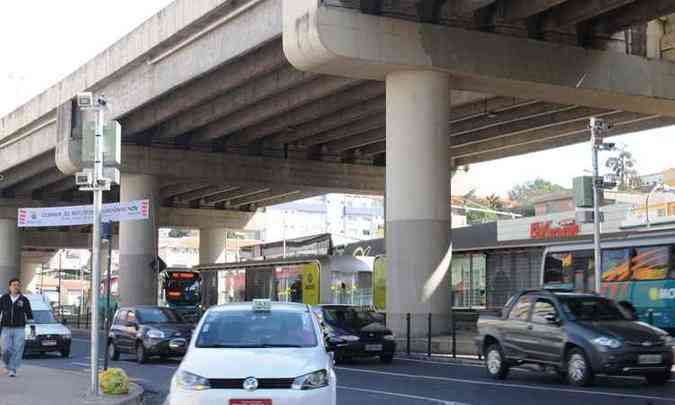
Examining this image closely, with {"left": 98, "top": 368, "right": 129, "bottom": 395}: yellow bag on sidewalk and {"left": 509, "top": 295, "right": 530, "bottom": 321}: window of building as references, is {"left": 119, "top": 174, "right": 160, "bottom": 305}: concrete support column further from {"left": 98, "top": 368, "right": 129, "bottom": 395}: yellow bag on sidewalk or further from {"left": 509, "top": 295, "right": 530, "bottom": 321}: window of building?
{"left": 98, "top": 368, "right": 129, "bottom": 395}: yellow bag on sidewalk

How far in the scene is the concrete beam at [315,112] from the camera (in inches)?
1495

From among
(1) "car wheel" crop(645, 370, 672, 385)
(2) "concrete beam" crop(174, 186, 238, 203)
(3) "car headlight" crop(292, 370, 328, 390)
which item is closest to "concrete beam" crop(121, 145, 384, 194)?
(2) "concrete beam" crop(174, 186, 238, 203)

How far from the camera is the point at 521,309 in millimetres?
19469

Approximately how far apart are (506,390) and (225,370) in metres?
8.55

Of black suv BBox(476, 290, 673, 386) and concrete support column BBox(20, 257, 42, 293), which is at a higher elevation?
concrete support column BBox(20, 257, 42, 293)

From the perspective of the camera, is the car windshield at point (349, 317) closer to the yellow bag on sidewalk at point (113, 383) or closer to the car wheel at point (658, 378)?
the car wheel at point (658, 378)

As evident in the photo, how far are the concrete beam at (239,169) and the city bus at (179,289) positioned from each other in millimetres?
6384

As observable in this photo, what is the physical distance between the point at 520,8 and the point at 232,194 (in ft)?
141

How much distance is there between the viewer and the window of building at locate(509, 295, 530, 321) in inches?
762

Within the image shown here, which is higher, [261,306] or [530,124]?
[530,124]

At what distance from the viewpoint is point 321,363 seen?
10.4m

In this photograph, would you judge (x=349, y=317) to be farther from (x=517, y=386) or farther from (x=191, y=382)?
(x=191, y=382)

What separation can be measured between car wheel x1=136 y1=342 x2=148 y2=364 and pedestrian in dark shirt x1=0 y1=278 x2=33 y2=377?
689 cm

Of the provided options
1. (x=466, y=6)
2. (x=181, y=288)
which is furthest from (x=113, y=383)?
(x=181, y=288)
